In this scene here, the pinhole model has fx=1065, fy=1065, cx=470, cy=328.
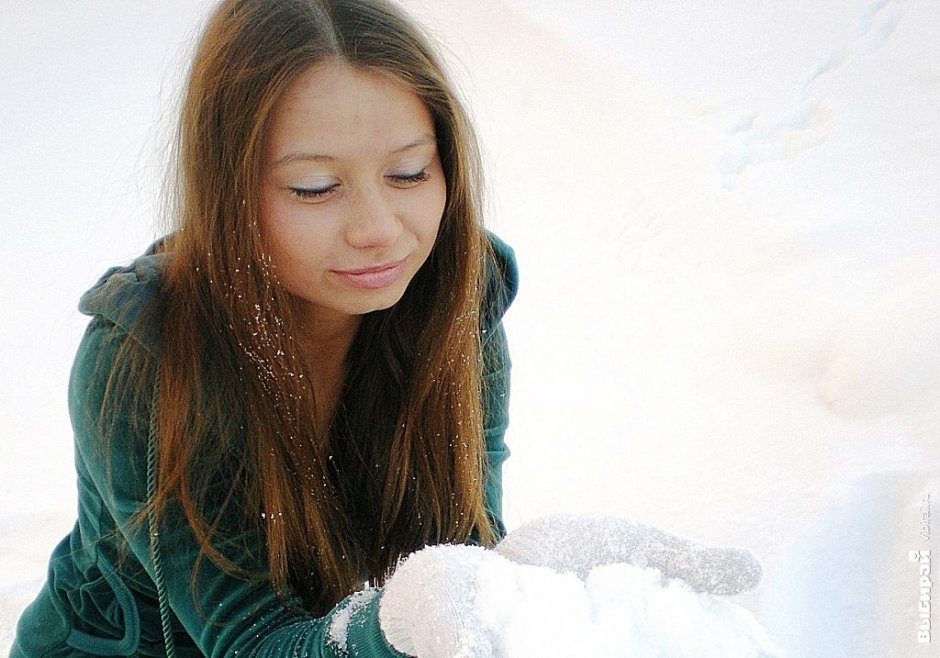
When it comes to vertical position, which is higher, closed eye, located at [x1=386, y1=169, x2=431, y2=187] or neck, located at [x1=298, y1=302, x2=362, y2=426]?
closed eye, located at [x1=386, y1=169, x2=431, y2=187]

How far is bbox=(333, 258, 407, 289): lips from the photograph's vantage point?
0.88 m

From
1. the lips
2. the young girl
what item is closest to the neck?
the young girl

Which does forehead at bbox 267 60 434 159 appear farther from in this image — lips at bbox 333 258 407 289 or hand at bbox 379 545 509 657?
hand at bbox 379 545 509 657

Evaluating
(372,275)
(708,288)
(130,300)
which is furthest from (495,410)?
(708,288)

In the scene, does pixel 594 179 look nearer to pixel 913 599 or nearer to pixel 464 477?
pixel 913 599

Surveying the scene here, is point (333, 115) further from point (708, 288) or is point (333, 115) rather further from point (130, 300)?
point (708, 288)

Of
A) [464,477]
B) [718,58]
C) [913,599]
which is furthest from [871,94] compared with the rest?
[464,477]

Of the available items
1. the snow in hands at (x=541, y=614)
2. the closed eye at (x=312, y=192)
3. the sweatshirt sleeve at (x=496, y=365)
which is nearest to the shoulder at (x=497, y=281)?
the sweatshirt sleeve at (x=496, y=365)

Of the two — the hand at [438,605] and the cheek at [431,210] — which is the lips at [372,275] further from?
the hand at [438,605]

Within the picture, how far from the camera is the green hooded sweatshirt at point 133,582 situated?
2.68 ft

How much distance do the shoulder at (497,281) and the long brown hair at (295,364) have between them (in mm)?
51

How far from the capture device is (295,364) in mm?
931

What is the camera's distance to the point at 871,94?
2.71m

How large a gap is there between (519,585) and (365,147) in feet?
1.16
